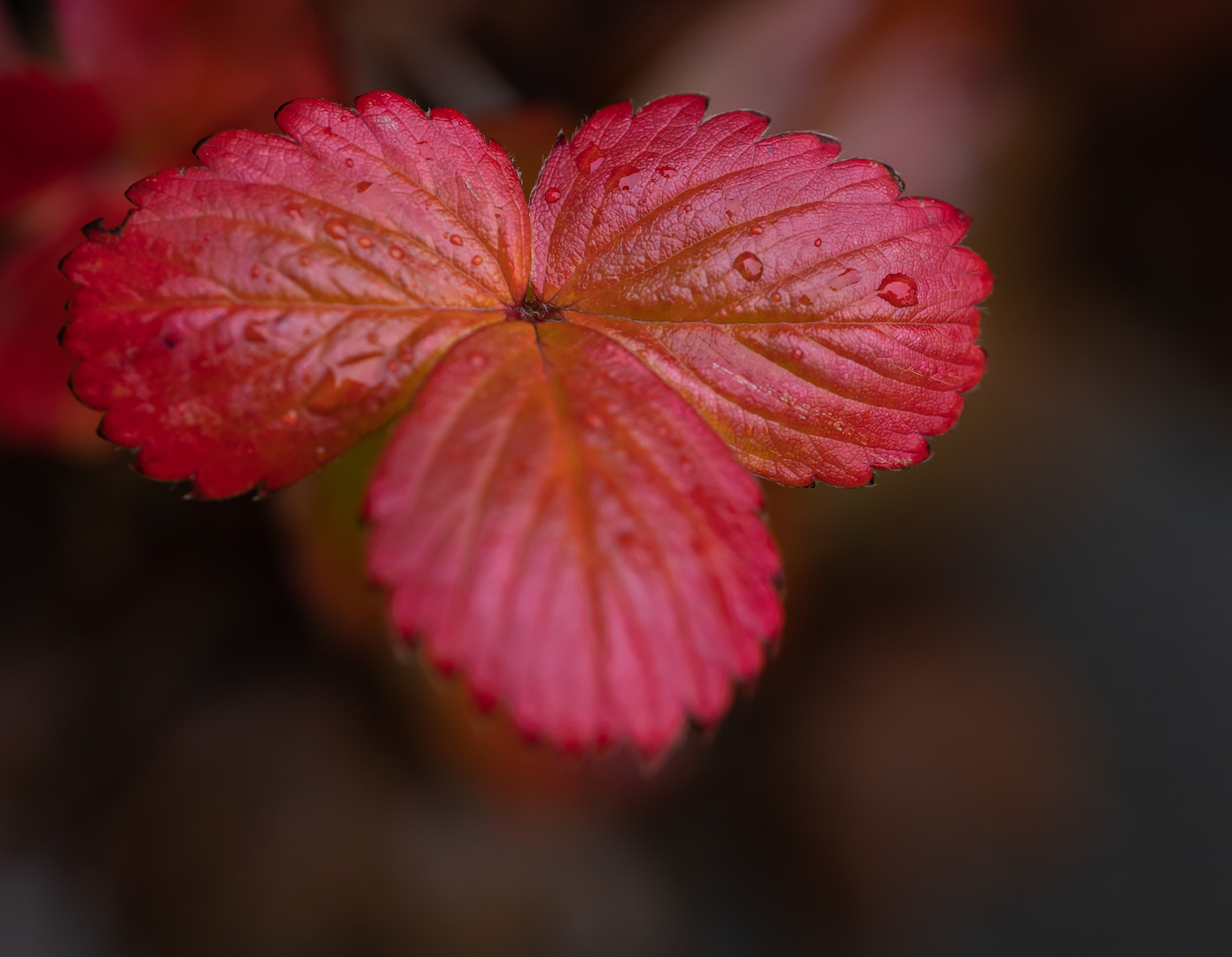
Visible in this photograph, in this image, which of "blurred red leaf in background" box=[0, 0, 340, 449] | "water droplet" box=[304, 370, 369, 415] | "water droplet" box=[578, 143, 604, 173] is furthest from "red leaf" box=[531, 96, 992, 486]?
"blurred red leaf in background" box=[0, 0, 340, 449]

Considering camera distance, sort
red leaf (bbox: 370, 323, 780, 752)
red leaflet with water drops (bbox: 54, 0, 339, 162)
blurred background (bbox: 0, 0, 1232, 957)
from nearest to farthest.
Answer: red leaf (bbox: 370, 323, 780, 752) < red leaflet with water drops (bbox: 54, 0, 339, 162) < blurred background (bbox: 0, 0, 1232, 957)

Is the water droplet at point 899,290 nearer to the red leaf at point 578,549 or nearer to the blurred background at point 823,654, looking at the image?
the red leaf at point 578,549

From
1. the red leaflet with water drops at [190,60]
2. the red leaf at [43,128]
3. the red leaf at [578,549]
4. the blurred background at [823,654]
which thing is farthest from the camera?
the blurred background at [823,654]

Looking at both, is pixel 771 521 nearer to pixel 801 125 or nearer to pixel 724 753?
pixel 801 125

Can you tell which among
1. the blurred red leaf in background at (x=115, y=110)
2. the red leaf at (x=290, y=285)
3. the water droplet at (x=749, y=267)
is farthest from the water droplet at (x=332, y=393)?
the blurred red leaf in background at (x=115, y=110)

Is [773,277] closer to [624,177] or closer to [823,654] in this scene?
[624,177]

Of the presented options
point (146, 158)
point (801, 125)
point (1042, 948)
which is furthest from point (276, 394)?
point (1042, 948)

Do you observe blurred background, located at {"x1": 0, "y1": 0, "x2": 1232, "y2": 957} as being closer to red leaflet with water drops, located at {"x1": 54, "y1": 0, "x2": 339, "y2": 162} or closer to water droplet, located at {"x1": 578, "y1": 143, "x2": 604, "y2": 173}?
red leaflet with water drops, located at {"x1": 54, "y1": 0, "x2": 339, "y2": 162}
